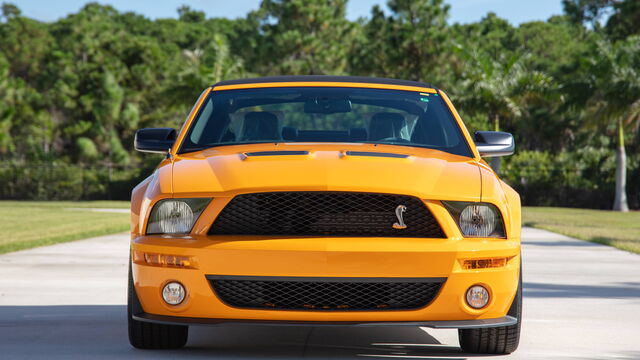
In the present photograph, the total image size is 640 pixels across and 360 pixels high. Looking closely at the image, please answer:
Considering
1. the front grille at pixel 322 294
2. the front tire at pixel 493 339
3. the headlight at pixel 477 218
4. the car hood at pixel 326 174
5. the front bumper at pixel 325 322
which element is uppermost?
the car hood at pixel 326 174

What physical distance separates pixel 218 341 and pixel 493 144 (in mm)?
2107

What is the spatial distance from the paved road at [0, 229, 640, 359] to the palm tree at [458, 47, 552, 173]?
31.9 meters

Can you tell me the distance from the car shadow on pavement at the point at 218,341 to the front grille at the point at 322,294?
581mm

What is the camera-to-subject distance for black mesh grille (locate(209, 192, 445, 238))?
507cm

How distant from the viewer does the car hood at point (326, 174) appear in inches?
200

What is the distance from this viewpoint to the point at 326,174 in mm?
5133

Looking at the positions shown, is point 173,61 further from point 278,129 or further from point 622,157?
point 278,129

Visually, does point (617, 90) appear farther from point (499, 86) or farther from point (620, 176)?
point (499, 86)

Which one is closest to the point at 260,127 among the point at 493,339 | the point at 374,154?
the point at 374,154

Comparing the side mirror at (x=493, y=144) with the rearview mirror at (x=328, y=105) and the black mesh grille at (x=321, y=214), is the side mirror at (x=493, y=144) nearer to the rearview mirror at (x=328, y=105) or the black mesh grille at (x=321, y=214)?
the rearview mirror at (x=328, y=105)

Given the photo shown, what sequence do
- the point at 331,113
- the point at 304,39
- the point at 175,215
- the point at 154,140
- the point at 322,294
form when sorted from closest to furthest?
the point at 322,294
the point at 175,215
the point at 154,140
the point at 331,113
the point at 304,39

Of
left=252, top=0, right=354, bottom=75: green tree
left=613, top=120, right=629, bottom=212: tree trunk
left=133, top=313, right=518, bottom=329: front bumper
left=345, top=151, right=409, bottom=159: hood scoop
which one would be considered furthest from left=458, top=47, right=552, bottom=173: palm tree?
left=133, top=313, right=518, bottom=329: front bumper

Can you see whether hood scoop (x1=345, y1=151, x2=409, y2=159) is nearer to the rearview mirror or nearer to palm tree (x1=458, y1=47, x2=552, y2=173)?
the rearview mirror

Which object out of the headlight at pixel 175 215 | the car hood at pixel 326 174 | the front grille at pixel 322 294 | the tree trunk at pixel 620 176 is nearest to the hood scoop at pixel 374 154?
the car hood at pixel 326 174
